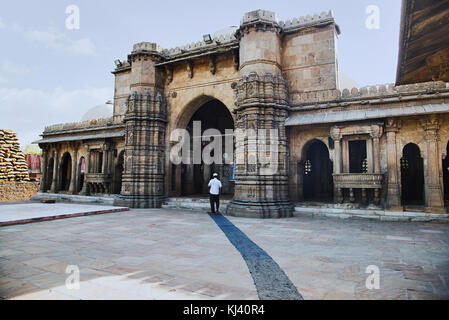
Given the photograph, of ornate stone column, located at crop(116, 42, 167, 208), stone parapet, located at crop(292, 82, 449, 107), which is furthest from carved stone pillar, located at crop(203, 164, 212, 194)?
stone parapet, located at crop(292, 82, 449, 107)

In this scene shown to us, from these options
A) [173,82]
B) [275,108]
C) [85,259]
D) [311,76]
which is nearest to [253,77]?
[275,108]

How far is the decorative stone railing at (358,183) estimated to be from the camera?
9.60 metres

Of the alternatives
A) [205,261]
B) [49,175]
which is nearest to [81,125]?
[49,175]

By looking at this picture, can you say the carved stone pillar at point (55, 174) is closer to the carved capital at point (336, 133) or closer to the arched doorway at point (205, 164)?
the arched doorway at point (205, 164)

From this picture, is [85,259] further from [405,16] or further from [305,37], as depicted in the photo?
[305,37]

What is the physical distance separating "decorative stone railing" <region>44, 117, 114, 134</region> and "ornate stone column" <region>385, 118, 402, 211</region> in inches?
571

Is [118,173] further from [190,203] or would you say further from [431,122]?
[431,122]

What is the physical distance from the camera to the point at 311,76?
37.6ft

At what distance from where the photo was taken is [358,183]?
9836mm

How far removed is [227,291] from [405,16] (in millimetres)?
4141

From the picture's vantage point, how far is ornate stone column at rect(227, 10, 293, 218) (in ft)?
Answer: 34.3

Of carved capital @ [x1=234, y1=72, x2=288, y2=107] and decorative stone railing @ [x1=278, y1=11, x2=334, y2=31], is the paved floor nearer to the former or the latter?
carved capital @ [x1=234, y1=72, x2=288, y2=107]

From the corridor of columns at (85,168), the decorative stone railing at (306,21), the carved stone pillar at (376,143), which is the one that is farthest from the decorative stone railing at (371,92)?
the corridor of columns at (85,168)

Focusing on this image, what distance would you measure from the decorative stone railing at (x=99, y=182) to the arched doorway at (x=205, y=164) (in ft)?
14.7
